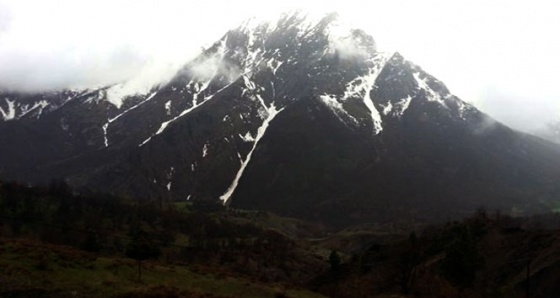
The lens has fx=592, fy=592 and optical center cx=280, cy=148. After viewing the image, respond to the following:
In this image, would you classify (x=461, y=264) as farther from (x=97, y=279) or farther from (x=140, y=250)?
(x=97, y=279)

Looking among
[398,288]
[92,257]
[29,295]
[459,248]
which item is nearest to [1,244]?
[92,257]

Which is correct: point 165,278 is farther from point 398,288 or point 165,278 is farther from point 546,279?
point 398,288

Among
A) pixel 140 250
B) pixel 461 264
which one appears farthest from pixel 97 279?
pixel 461 264

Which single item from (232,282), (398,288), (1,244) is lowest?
(398,288)

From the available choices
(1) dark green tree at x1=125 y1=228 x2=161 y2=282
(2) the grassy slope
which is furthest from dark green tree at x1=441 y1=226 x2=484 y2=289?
(1) dark green tree at x1=125 y1=228 x2=161 y2=282

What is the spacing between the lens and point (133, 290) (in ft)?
163

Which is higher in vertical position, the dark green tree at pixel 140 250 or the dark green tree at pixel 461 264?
the dark green tree at pixel 140 250

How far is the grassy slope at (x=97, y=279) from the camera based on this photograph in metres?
47.6

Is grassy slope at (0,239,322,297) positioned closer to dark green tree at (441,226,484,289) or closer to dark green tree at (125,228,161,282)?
dark green tree at (125,228,161,282)

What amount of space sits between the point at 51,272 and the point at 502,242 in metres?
112

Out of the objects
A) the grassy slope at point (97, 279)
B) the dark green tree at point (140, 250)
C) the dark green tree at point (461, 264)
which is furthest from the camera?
the dark green tree at point (461, 264)

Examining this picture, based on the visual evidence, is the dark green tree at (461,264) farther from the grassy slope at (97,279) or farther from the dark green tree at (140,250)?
the dark green tree at (140,250)

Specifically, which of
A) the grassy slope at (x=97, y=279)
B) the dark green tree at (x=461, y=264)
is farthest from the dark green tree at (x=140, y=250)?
the dark green tree at (x=461, y=264)

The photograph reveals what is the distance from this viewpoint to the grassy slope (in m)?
47.6
